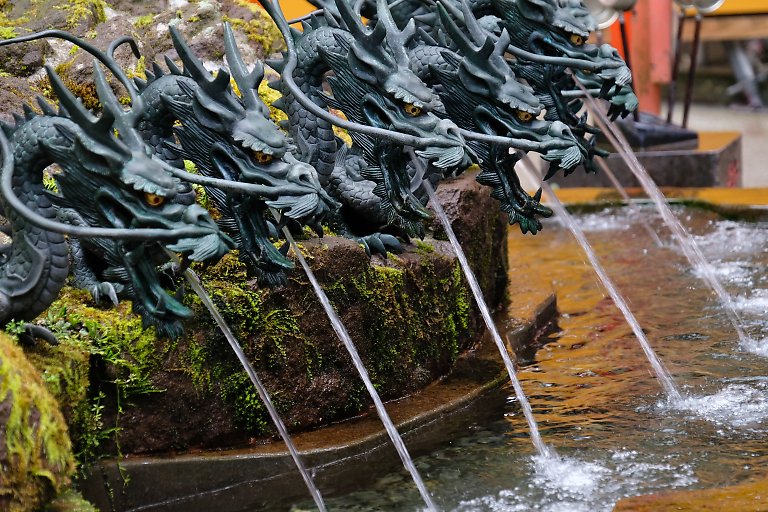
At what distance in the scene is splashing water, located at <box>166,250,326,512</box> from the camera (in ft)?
15.4

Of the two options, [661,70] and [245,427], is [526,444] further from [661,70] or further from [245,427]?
[661,70]

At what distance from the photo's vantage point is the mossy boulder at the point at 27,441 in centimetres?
372

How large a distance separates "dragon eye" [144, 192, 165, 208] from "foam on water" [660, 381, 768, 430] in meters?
2.90

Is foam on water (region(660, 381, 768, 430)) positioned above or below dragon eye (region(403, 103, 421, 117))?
below

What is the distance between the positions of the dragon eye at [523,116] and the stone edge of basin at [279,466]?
149cm

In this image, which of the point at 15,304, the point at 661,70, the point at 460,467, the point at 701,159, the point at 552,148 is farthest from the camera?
the point at 661,70

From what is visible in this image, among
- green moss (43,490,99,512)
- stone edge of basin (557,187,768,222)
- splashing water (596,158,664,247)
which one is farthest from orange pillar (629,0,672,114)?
green moss (43,490,99,512)

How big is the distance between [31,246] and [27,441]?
90 cm

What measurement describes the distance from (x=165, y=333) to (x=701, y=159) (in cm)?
839

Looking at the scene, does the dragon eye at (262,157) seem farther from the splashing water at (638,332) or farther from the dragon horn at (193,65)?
the splashing water at (638,332)

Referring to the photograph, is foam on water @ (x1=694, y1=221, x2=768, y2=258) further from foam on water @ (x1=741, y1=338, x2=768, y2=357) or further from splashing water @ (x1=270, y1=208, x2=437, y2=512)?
splashing water @ (x1=270, y1=208, x2=437, y2=512)

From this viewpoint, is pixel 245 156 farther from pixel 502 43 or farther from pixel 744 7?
pixel 744 7

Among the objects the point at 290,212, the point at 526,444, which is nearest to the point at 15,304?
the point at 290,212

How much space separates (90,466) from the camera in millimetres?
4613
